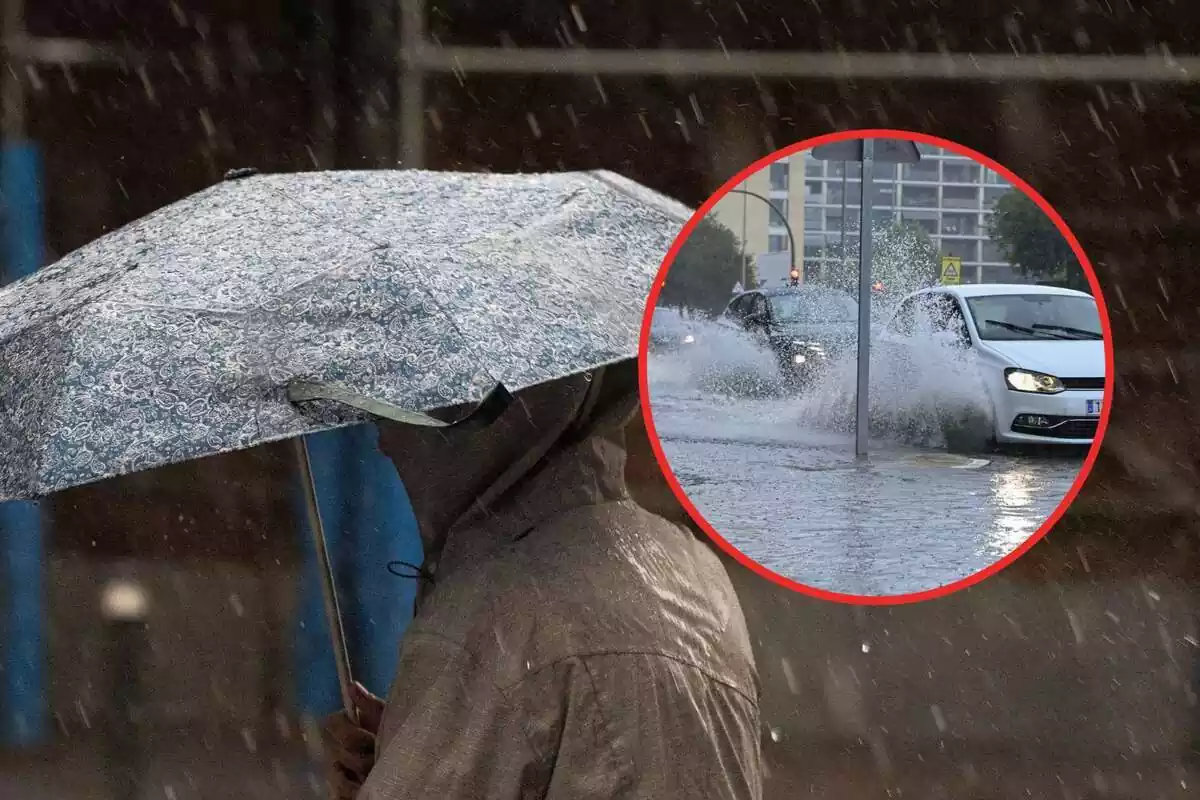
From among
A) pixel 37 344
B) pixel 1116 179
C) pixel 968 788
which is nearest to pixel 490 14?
pixel 1116 179

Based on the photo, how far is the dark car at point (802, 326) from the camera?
5.08 ft

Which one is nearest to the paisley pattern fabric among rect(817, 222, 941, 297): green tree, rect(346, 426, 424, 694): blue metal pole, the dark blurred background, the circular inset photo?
the circular inset photo

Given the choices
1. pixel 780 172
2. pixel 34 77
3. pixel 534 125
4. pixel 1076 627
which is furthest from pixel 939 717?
pixel 34 77

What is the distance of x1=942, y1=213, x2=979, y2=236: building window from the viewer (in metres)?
1.58

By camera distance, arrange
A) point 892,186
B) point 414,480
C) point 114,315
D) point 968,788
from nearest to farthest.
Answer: point 114,315
point 892,186
point 414,480
point 968,788

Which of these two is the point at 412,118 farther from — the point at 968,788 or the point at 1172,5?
the point at 968,788

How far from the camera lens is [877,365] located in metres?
1.54

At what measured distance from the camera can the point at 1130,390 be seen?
5172 millimetres

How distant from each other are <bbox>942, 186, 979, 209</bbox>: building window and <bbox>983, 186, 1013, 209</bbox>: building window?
11 mm

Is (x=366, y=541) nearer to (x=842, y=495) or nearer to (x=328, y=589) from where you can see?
(x=328, y=589)

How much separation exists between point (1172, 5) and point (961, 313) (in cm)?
421

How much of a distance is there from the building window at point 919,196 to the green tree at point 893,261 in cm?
4

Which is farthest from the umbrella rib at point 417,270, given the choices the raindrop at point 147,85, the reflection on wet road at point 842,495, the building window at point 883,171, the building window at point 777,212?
the raindrop at point 147,85

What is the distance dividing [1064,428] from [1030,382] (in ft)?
0.38
